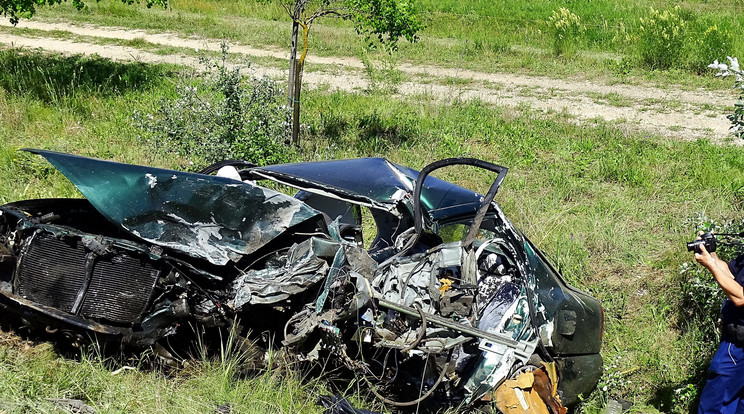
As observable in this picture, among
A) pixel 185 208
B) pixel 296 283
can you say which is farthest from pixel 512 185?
pixel 185 208

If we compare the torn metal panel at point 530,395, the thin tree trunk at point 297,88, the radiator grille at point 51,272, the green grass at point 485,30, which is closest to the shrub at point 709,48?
the green grass at point 485,30

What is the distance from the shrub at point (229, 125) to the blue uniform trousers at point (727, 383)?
4.51 metres

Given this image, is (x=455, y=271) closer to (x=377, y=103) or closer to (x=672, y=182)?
(x=672, y=182)

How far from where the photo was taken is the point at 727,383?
13.8 feet

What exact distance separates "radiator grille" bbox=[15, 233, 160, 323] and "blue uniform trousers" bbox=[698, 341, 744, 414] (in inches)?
135

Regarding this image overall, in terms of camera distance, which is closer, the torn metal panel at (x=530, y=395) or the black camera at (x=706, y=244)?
the torn metal panel at (x=530, y=395)

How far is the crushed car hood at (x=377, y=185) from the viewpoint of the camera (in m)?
4.43

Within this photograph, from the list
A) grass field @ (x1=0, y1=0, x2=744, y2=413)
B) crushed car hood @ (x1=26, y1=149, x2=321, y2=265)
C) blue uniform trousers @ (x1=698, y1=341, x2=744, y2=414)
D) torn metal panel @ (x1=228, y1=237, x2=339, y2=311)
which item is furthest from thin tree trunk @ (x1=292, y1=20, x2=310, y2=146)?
blue uniform trousers @ (x1=698, y1=341, x2=744, y2=414)

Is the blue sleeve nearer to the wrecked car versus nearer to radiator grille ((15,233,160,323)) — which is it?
the wrecked car

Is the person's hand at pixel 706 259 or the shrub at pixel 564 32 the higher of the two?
the shrub at pixel 564 32

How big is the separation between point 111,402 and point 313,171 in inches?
76.9

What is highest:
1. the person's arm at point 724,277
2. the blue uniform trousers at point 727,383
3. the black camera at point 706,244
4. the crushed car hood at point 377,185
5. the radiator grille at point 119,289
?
the crushed car hood at point 377,185

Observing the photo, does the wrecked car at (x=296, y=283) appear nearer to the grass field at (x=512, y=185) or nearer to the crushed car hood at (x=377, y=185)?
the crushed car hood at (x=377, y=185)

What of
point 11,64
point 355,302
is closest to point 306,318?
point 355,302
